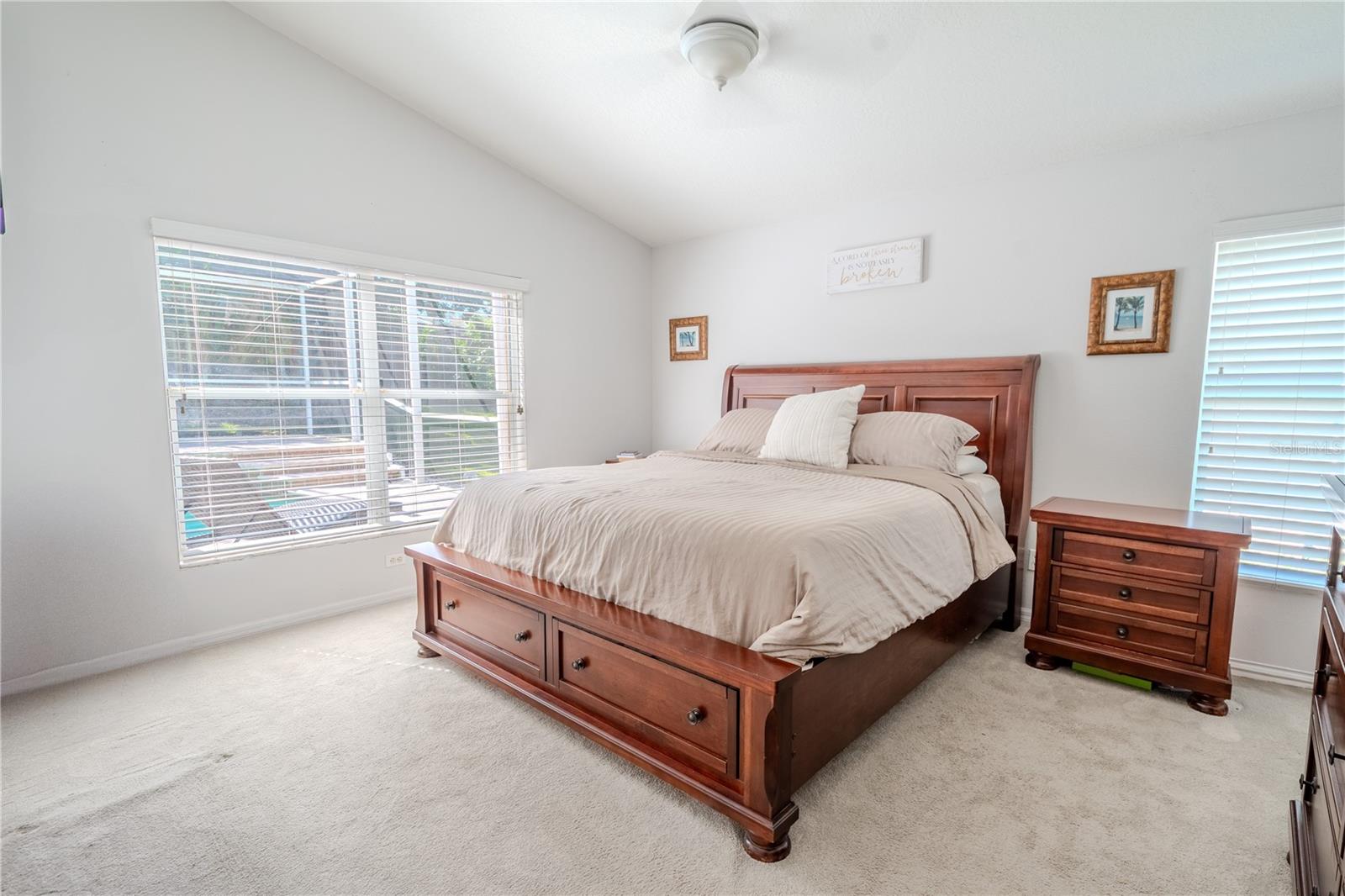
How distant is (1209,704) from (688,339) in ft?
11.1

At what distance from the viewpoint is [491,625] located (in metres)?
2.28

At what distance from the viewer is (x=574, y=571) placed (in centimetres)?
203

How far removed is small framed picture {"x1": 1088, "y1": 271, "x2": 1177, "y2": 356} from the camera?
2.58 meters

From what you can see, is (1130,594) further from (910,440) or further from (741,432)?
(741,432)

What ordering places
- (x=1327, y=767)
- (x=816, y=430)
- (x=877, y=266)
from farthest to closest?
(x=877, y=266) → (x=816, y=430) → (x=1327, y=767)

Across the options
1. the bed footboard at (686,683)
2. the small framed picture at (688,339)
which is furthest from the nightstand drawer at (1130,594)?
the small framed picture at (688,339)

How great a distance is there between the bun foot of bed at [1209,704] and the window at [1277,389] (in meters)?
0.66

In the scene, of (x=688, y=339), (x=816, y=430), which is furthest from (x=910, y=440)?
(x=688, y=339)

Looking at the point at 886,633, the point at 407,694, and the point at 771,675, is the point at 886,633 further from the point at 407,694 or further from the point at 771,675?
the point at 407,694

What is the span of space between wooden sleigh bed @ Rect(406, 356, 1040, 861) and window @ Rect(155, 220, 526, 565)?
906 mm

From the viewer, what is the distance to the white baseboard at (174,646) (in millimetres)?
2346

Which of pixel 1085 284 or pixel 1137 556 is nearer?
pixel 1137 556

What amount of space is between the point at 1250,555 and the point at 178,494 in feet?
15.0

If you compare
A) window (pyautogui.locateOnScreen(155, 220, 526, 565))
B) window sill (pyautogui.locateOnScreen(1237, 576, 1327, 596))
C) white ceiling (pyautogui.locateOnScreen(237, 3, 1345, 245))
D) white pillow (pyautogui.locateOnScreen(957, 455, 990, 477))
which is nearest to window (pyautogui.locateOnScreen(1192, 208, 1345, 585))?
window sill (pyautogui.locateOnScreen(1237, 576, 1327, 596))
